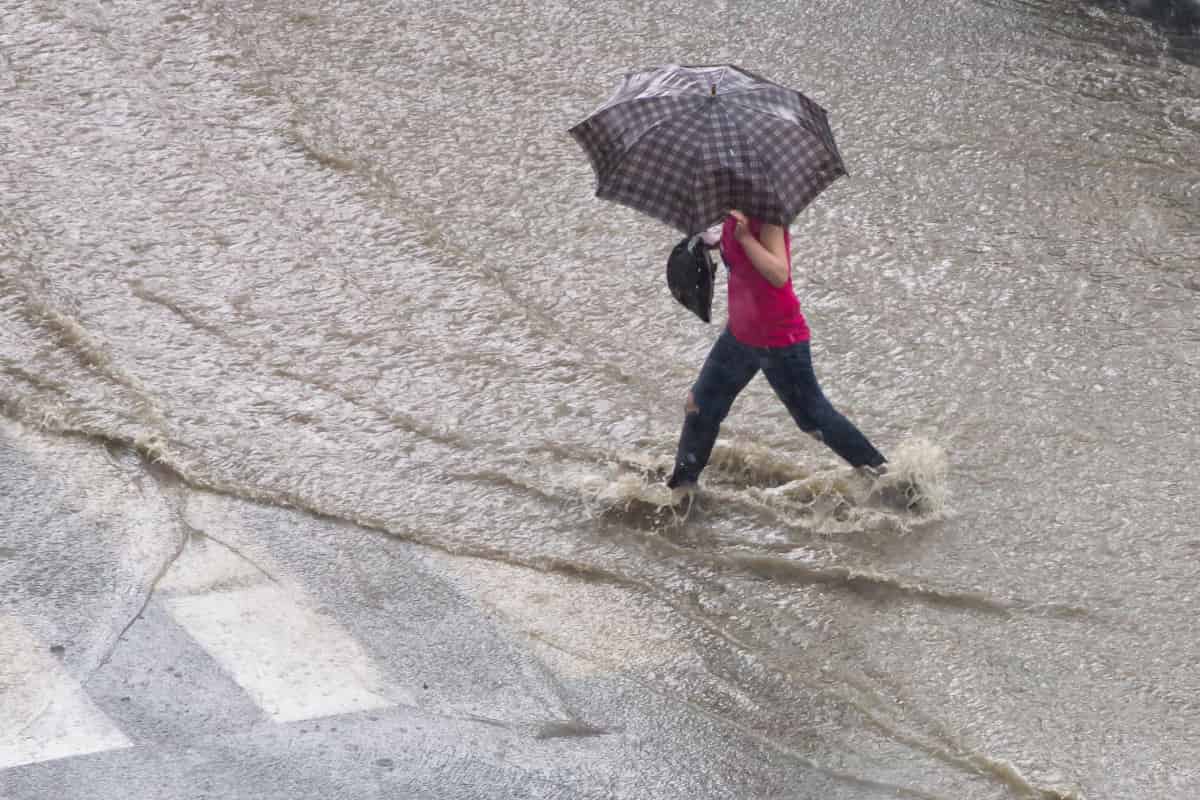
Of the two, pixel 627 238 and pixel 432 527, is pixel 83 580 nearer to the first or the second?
pixel 432 527

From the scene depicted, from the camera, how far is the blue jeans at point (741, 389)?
6008 millimetres

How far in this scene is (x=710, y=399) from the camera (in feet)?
20.3

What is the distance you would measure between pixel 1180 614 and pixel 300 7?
7.88 m

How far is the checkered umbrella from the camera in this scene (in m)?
5.31

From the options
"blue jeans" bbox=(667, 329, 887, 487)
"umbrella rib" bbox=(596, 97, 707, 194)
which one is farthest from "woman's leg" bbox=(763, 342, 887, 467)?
"umbrella rib" bbox=(596, 97, 707, 194)

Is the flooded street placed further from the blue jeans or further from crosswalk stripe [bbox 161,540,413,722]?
the blue jeans

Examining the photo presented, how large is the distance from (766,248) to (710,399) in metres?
0.83

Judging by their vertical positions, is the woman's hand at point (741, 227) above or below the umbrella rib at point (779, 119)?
below

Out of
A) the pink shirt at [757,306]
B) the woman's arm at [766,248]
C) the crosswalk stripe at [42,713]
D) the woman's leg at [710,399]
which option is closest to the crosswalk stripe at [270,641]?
the crosswalk stripe at [42,713]

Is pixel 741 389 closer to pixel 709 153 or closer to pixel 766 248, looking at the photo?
pixel 766 248

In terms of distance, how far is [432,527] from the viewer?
6.47 m

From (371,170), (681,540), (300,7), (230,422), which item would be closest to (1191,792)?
(681,540)

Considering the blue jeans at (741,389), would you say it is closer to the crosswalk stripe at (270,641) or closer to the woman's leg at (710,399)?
the woman's leg at (710,399)

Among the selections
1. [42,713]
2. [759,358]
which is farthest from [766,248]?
[42,713]
